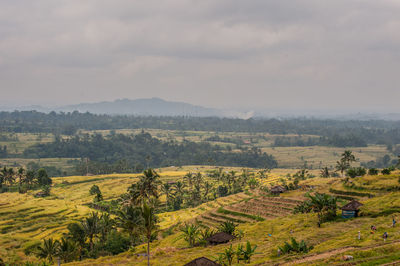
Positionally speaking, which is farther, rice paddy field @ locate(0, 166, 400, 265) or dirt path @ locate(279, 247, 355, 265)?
rice paddy field @ locate(0, 166, 400, 265)

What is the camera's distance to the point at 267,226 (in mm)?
60875

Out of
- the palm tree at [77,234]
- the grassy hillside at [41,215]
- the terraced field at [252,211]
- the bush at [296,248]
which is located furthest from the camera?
the terraced field at [252,211]

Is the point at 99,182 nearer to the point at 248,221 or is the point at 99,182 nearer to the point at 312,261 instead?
the point at 248,221

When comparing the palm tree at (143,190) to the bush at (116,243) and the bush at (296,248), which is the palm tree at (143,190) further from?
the bush at (296,248)

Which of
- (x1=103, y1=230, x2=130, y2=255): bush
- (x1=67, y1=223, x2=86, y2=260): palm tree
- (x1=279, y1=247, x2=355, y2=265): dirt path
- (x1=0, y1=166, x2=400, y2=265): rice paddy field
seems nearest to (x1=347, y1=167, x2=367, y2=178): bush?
(x1=0, y1=166, x2=400, y2=265): rice paddy field

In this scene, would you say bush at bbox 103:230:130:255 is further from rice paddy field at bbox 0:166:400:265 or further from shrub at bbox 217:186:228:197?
shrub at bbox 217:186:228:197

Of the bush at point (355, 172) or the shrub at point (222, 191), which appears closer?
the bush at point (355, 172)

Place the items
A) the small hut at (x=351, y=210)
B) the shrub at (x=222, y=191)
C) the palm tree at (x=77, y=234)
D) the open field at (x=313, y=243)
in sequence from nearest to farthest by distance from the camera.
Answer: the open field at (x=313, y=243), the small hut at (x=351, y=210), the palm tree at (x=77, y=234), the shrub at (x=222, y=191)

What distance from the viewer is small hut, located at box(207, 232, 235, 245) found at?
53.0 meters

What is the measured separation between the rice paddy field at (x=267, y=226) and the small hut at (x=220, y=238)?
4.86ft

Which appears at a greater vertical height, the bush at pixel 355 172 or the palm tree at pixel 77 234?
the bush at pixel 355 172

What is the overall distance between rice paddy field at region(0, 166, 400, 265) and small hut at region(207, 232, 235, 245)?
1482mm

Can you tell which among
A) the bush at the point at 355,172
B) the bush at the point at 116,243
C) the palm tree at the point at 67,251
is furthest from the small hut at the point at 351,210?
the palm tree at the point at 67,251

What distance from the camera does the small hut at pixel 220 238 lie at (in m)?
53.0
